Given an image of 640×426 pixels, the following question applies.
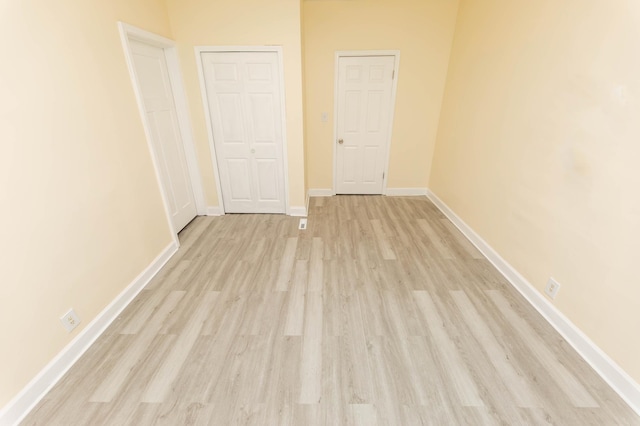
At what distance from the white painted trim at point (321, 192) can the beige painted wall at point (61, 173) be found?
2592 millimetres

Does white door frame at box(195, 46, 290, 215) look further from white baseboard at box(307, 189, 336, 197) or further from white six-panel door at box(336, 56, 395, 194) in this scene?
white six-panel door at box(336, 56, 395, 194)

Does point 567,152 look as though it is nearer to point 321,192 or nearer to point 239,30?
point 321,192

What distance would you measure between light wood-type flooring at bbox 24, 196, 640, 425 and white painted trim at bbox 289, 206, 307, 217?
3.20 feet

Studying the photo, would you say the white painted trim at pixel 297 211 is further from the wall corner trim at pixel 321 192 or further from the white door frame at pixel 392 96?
the white door frame at pixel 392 96

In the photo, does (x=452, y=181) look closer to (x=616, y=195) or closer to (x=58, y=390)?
(x=616, y=195)

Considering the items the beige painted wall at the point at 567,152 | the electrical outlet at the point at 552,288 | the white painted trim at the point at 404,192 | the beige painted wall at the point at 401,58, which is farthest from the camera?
the white painted trim at the point at 404,192

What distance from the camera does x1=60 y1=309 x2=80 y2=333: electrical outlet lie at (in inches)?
69.5

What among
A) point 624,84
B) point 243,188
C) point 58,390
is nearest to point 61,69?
point 58,390

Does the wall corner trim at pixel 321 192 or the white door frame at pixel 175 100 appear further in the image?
the wall corner trim at pixel 321 192

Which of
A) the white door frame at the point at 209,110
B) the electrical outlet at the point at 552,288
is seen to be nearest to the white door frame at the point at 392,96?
the white door frame at the point at 209,110

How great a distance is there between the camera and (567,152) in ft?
6.38

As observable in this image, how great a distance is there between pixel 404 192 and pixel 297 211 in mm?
1905

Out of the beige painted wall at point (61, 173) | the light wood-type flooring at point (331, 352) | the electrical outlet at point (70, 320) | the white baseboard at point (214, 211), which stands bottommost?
the light wood-type flooring at point (331, 352)

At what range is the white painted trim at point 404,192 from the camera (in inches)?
181
